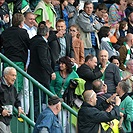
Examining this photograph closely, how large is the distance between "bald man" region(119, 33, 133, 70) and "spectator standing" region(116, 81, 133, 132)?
99.9 inches

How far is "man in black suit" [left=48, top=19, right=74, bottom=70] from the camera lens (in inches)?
558

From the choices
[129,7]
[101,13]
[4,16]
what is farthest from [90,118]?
[129,7]

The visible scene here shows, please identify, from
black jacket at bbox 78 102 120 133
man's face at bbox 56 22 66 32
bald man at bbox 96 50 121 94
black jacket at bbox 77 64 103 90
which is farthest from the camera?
bald man at bbox 96 50 121 94

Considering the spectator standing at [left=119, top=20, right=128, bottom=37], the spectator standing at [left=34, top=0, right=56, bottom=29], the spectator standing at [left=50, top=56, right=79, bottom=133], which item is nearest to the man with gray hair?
the spectator standing at [left=50, top=56, right=79, bottom=133]

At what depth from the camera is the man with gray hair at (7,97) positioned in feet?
38.9

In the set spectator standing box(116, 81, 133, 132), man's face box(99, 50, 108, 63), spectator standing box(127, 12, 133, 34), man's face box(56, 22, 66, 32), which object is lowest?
spectator standing box(116, 81, 133, 132)

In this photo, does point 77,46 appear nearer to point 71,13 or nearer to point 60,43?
point 60,43

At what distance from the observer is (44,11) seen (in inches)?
620

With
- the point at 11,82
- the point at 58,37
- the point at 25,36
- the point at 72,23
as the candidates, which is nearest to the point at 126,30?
the point at 72,23

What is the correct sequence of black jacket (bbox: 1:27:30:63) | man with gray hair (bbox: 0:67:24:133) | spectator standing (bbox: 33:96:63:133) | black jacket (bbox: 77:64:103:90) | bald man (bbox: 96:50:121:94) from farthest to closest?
bald man (bbox: 96:50:121:94) → black jacket (bbox: 77:64:103:90) → black jacket (bbox: 1:27:30:63) → man with gray hair (bbox: 0:67:24:133) → spectator standing (bbox: 33:96:63:133)

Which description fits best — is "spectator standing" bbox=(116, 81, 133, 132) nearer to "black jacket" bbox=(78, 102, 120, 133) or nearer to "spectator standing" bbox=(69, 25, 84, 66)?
"black jacket" bbox=(78, 102, 120, 133)

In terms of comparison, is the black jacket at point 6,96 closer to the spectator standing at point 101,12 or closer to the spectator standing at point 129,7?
the spectator standing at point 101,12

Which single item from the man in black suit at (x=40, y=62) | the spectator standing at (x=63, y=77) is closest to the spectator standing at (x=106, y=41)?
the spectator standing at (x=63, y=77)

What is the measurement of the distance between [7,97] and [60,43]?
124 inches
